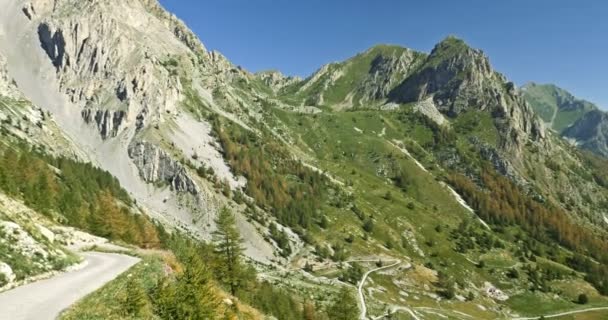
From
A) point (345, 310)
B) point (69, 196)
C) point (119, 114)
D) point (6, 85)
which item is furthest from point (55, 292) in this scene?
point (6, 85)

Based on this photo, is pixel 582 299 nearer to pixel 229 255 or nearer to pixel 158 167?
pixel 229 255

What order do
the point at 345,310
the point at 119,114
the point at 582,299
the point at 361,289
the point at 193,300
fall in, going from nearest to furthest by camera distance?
the point at 193,300 < the point at 345,310 < the point at 361,289 < the point at 582,299 < the point at 119,114

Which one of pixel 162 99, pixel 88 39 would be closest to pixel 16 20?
pixel 88 39

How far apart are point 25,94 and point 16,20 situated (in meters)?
50.6

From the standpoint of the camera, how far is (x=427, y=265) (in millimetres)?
173750

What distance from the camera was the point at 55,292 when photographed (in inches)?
934

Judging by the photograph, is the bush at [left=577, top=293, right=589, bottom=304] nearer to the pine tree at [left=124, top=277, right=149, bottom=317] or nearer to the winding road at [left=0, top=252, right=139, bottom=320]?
the winding road at [left=0, top=252, right=139, bottom=320]

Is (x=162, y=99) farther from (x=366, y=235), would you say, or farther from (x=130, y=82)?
(x=366, y=235)

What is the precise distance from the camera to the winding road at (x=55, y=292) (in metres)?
19.7

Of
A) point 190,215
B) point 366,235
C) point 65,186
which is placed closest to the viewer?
point 65,186

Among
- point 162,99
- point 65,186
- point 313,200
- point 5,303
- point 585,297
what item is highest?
point 162,99

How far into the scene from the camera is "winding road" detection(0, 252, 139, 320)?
19688mm

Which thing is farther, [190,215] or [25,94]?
[25,94]

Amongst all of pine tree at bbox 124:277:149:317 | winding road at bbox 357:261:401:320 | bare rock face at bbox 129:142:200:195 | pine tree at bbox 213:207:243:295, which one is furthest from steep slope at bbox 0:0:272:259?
pine tree at bbox 124:277:149:317
